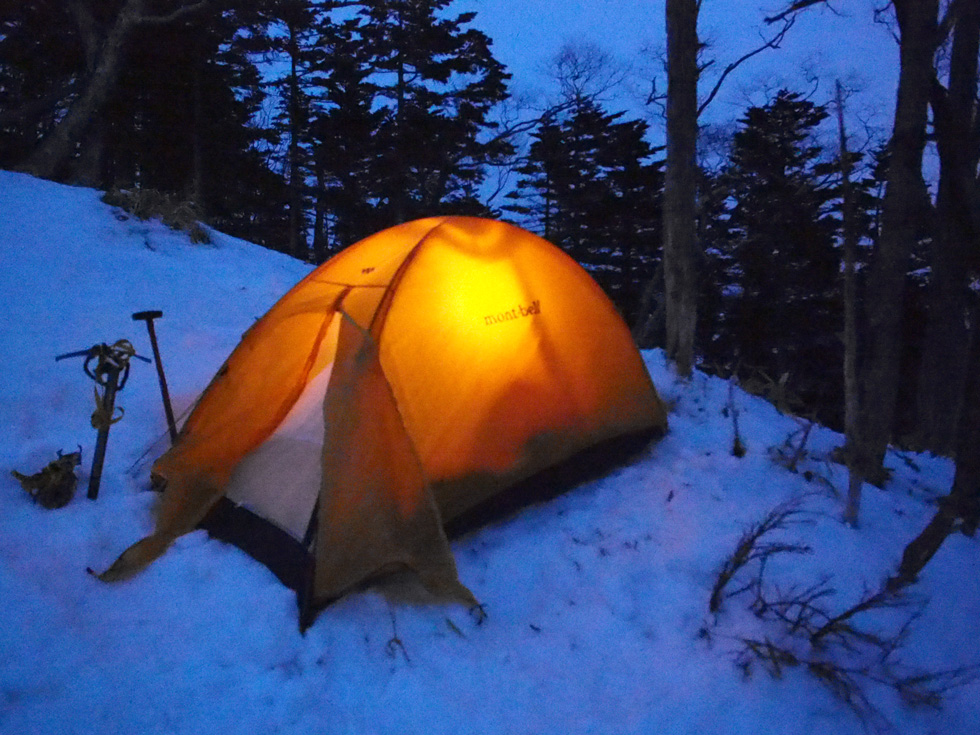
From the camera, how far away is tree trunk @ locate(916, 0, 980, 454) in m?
6.98

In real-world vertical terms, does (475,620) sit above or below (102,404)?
below

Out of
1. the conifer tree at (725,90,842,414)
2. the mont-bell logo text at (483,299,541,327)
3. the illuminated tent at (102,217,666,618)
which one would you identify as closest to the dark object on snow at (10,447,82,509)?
the illuminated tent at (102,217,666,618)

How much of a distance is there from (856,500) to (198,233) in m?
8.38

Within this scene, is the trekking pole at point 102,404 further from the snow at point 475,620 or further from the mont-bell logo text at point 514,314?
the mont-bell logo text at point 514,314

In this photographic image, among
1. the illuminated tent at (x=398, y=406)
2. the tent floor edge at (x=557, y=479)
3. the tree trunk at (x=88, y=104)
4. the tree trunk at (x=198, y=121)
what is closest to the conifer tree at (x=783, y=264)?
the tree trunk at (x=198, y=121)

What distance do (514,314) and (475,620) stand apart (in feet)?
6.03

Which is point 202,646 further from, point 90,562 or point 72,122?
point 72,122

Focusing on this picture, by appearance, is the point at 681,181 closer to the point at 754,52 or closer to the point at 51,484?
the point at 754,52

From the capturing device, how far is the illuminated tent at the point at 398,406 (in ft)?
9.50

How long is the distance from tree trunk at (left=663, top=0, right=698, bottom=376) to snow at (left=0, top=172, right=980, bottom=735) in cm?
160

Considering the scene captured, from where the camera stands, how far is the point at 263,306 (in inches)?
272

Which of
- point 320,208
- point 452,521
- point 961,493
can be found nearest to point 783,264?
point 320,208

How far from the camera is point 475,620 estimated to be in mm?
2916

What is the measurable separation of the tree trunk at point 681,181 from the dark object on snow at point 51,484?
16.6ft
